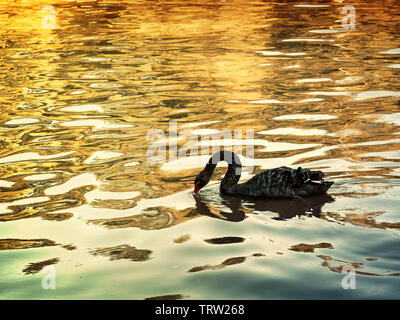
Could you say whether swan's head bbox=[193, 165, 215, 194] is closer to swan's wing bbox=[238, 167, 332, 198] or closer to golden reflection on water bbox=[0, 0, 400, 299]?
golden reflection on water bbox=[0, 0, 400, 299]

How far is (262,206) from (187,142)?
275cm

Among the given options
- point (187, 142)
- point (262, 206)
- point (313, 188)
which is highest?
point (187, 142)

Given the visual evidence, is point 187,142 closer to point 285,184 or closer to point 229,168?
point 229,168

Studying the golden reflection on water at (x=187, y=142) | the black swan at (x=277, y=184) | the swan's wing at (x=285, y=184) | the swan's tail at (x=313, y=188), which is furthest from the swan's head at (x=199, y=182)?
the swan's tail at (x=313, y=188)

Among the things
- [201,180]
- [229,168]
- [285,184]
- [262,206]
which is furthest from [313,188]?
[201,180]

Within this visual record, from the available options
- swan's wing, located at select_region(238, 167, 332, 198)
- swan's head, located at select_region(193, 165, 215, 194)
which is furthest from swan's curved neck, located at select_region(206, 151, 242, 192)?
swan's wing, located at select_region(238, 167, 332, 198)

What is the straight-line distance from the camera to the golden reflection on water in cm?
637

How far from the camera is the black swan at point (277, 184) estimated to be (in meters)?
7.64

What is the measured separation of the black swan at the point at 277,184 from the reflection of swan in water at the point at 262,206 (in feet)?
0.23

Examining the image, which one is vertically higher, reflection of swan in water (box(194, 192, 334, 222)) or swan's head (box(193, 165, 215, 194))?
swan's head (box(193, 165, 215, 194))

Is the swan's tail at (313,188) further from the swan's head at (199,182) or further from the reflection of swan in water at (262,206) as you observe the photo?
the swan's head at (199,182)

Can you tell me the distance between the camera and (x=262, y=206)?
769 cm
